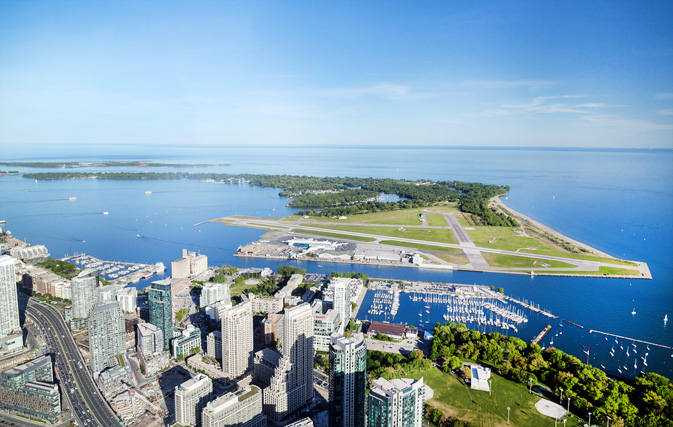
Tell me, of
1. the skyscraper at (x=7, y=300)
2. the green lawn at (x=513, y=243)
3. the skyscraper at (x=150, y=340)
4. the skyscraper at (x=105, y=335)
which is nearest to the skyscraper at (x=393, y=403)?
the skyscraper at (x=150, y=340)

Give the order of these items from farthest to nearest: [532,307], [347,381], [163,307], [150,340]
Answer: [532,307]
[163,307]
[150,340]
[347,381]

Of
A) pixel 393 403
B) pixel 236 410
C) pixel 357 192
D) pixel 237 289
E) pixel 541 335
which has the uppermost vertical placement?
pixel 357 192

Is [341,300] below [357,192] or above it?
below

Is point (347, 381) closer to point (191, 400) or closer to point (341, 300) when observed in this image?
point (191, 400)

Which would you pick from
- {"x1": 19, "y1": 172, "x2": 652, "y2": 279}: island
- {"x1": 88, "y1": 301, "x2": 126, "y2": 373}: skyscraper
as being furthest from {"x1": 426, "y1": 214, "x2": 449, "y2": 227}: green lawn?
{"x1": 88, "y1": 301, "x2": 126, "y2": 373}: skyscraper

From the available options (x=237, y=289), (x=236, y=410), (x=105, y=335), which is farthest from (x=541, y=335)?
(x=105, y=335)

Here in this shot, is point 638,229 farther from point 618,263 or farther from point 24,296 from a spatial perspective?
point 24,296

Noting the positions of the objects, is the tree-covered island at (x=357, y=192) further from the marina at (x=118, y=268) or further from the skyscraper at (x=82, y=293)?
the skyscraper at (x=82, y=293)
